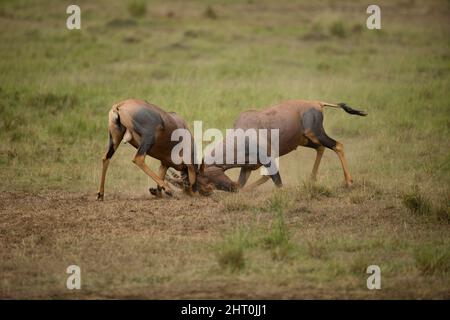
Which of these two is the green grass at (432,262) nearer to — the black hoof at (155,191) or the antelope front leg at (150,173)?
the antelope front leg at (150,173)

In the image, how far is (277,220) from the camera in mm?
8938

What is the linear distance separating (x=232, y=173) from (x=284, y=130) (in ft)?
4.59

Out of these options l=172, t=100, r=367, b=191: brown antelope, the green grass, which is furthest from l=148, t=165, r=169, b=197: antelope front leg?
the green grass

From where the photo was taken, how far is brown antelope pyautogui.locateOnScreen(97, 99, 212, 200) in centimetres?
986

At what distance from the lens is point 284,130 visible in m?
10.9

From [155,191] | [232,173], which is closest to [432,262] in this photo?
[155,191]

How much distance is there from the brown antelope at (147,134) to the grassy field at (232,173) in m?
0.29

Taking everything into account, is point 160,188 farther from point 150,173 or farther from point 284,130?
point 284,130

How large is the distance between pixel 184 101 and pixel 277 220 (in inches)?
254

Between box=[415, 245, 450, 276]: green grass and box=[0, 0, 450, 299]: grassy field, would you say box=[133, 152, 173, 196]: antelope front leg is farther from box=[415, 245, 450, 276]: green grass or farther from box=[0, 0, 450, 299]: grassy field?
box=[415, 245, 450, 276]: green grass

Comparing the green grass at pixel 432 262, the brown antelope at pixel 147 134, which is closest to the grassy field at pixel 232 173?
the green grass at pixel 432 262

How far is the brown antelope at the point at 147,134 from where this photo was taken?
9.86 m

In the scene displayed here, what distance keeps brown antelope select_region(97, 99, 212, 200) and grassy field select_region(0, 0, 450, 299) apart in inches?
11.4
